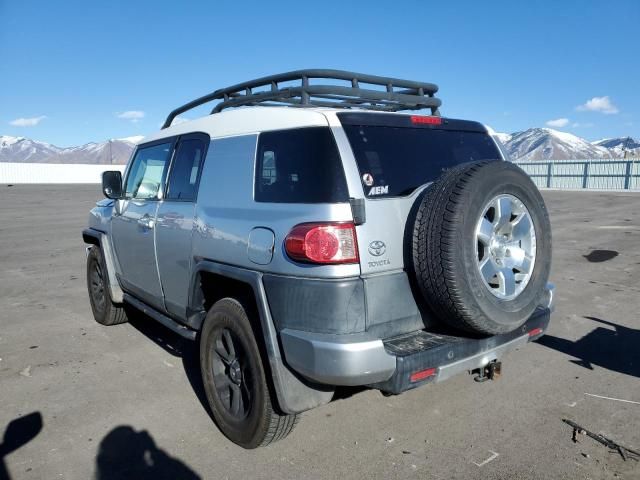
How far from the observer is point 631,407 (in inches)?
133

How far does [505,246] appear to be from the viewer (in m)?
2.78

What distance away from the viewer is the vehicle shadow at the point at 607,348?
13.5ft

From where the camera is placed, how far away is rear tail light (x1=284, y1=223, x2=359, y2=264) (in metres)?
2.46

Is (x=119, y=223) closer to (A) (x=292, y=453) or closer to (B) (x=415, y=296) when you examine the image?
(A) (x=292, y=453)

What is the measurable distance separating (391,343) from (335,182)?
2.94 feet

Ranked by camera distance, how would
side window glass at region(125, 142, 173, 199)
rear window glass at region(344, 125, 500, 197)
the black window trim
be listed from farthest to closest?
side window glass at region(125, 142, 173, 199)
the black window trim
rear window glass at region(344, 125, 500, 197)

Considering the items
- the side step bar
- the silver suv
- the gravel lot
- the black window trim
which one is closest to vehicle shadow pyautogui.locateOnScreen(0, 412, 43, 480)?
the gravel lot

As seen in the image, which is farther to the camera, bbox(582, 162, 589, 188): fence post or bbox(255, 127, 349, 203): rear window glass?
bbox(582, 162, 589, 188): fence post

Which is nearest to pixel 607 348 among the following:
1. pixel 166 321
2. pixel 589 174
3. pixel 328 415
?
pixel 328 415

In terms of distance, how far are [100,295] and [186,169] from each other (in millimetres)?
2543

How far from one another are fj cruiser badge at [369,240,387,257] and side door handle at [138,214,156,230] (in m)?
2.07

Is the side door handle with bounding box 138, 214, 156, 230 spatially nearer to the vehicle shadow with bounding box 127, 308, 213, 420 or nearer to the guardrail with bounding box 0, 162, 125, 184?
the vehicle shadow with bounding box 127, 308, 213, 420

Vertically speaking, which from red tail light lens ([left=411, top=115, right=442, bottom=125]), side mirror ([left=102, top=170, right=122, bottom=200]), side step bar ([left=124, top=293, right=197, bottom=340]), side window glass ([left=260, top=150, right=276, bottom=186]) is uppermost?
red tail light lens ([left=411, top=115, right=442, bottom=125])

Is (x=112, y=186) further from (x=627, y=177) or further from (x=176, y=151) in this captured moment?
(x=627, y=177)
